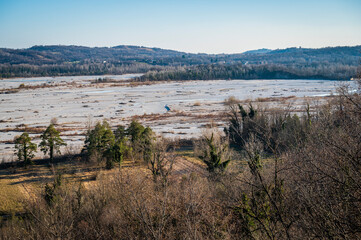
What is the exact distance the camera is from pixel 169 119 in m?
56.4

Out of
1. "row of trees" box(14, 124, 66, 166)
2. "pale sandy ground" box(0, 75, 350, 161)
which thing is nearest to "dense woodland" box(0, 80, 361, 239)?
"row of trees" box(14, 124, 66, 166)

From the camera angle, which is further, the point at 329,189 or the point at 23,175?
the point at 23,175

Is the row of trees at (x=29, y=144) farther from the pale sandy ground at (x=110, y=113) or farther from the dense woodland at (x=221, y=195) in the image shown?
the pale sandy ground at (x=110, y=113)

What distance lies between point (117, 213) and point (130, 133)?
1890 cm

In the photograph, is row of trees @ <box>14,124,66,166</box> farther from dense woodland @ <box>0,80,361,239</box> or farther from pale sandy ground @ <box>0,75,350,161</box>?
pale sandy ground @ <box>0,75,350,161</box>

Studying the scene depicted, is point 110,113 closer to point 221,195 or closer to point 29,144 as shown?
point 29,144

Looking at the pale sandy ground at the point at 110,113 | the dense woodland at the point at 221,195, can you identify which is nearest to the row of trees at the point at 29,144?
the dense woodland at the point at 221,195

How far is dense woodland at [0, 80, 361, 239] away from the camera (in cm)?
770

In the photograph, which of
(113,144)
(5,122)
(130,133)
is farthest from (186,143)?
(5,122)

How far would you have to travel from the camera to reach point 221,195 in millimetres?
16875

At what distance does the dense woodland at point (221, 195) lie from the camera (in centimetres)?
770

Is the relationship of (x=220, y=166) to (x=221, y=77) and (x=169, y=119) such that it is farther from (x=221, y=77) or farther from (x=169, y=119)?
(x=221, y=77)

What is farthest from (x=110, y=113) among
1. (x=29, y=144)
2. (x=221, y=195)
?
(x=221, y=195)

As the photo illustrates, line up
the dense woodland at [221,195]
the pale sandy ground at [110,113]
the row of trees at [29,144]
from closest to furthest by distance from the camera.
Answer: the dense woodland at [221,195] < the row of trees at [29,144] < the pale sandy ground at [110,113]
